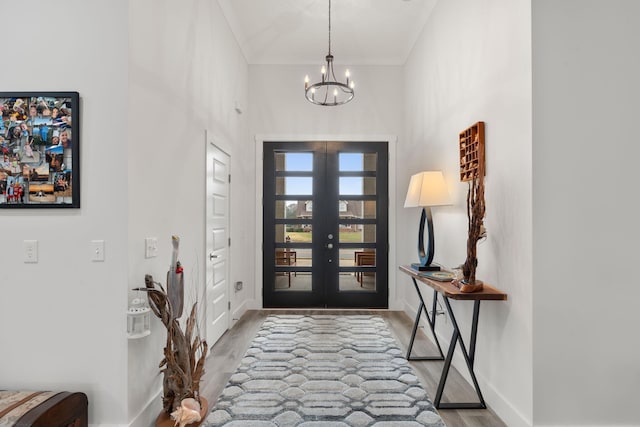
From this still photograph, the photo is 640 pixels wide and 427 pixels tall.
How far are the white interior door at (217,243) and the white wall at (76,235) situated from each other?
4.72ft

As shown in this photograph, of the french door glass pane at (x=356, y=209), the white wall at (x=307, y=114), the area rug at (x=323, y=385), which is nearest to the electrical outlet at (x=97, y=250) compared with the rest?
the area rug at (x=323, y=385)

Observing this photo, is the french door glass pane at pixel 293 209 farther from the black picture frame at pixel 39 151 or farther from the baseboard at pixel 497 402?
the black picture frame at pixel 39 151

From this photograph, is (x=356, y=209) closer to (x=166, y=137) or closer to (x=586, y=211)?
(x=166, y=137)

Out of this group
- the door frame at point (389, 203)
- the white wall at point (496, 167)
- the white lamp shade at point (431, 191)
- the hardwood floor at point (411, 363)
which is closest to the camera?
the white wall at point (496, 167)

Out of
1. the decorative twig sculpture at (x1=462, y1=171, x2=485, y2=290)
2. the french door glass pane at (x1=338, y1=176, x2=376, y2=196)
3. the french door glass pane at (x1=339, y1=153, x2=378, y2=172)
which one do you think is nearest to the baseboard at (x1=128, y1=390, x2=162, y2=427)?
the decorative twig sculpture at (x1=462, y1=171, x2=485, y2=290)

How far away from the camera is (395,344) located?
384 centimetres

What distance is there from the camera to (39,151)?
208cm

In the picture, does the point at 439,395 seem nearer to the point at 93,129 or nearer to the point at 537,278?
the point at 537,278

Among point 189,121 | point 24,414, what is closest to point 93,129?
point 189,121

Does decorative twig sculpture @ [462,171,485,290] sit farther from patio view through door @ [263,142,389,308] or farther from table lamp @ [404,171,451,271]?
patio view through door @ [263,142,389,308]

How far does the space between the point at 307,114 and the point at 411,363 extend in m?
3.47

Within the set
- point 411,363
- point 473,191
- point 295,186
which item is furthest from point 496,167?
point 295,186

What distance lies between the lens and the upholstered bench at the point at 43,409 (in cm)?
169

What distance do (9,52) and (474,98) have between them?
3.00 m
